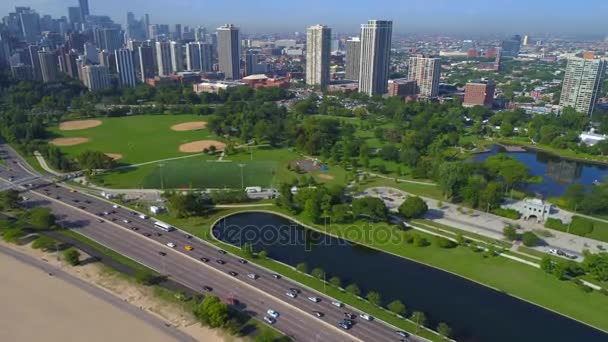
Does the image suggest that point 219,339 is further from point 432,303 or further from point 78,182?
point 78,182

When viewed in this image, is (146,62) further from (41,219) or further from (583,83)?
(583,83)

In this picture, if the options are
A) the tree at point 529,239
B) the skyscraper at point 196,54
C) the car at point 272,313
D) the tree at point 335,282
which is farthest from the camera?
the skyscraper at point 196,54

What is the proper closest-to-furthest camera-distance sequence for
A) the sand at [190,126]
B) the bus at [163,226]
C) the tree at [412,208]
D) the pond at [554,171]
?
the bus at [163,226], the tree at [412,208], the pond at [554,171], the sand at [190,126]

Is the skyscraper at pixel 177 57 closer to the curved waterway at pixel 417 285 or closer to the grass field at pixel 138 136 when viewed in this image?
the grass field at pixel 138 136

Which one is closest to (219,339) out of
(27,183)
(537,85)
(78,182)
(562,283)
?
(562,283)

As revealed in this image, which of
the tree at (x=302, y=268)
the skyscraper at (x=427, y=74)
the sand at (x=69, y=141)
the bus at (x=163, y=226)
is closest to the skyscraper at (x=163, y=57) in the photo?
the sand at (x=69, y=141)
